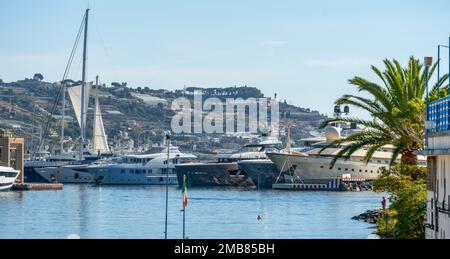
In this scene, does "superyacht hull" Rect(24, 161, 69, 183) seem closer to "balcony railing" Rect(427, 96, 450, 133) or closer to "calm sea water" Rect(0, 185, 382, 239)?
"calm sea water" Rect(0, 185, 382, 239)

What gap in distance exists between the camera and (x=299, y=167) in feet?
463

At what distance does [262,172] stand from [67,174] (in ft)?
148

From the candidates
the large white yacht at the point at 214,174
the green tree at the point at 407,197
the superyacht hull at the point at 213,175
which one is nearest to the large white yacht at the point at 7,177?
the large white yacht at the point at 214,174

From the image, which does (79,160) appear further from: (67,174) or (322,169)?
(322,169)

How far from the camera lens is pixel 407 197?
33.2m

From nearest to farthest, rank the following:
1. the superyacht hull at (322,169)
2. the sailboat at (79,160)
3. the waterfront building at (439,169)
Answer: the waterfront building at (439,169) → the superyacht hull at (322,169) → the sailboat at (79,160)

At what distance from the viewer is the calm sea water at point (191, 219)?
→ 191ft

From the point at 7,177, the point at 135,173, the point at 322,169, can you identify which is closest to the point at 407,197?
the point at 7,177

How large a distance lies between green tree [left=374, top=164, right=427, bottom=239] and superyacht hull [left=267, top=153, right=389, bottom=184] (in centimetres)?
10296

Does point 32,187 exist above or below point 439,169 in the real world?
below

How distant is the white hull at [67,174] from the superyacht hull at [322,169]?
48331 mm

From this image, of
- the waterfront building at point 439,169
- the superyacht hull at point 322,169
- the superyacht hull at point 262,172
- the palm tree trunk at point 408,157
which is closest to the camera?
the waterfront building at point 439,169

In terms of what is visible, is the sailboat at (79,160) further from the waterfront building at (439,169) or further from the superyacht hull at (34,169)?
the waterfront building at (439,169)

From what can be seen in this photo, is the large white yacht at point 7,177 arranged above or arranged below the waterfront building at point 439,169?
below
